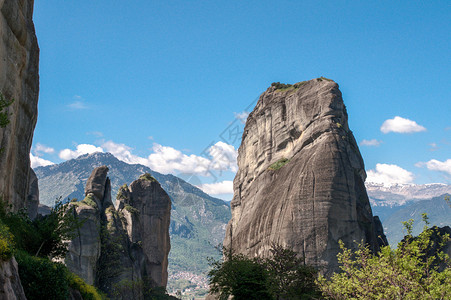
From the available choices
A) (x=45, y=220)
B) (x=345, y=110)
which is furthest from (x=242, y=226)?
(x=45, y=220)

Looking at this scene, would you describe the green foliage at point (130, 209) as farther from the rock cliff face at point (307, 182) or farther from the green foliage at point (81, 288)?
the green foliage at point (81, 288)

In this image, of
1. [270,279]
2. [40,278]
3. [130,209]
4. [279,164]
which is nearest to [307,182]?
[279,164]

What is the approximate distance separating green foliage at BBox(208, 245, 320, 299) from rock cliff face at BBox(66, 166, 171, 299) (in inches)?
710

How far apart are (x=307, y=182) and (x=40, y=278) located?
38673 millimetres

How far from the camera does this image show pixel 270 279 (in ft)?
136

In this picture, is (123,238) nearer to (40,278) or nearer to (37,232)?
(37,232)

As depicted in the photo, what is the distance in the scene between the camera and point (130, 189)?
81.2m

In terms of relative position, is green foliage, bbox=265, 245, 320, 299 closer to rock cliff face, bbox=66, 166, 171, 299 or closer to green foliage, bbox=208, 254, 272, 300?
green foliage, bbox=208, 254, 272, 300

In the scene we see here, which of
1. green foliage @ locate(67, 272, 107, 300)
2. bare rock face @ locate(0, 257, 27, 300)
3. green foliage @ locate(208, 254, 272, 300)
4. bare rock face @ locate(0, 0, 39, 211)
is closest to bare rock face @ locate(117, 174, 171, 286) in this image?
green foliage @ locate(208, 254, 272, 300)

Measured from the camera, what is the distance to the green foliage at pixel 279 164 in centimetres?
6431

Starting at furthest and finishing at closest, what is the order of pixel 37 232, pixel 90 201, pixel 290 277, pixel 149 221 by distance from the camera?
pixel 149 221, pixel 90 201, pixel 290 277, pixel 37 232

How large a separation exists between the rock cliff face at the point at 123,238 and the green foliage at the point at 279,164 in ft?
83.9

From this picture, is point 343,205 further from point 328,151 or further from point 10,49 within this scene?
point 10,49

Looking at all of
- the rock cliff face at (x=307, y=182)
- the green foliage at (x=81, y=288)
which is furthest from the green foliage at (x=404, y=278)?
the rock cliff face at (x=307, y=182)
